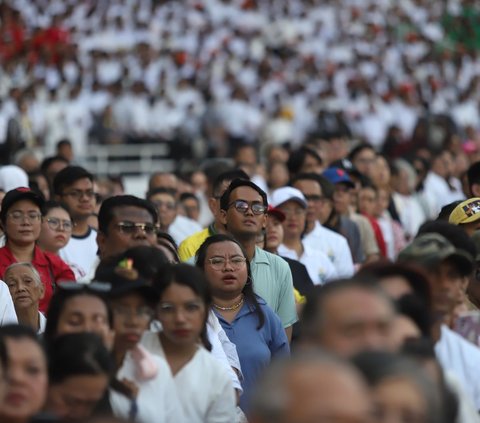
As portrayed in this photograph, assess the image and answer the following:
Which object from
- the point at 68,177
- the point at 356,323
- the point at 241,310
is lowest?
the point at 356,323

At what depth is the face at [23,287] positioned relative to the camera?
830 cm

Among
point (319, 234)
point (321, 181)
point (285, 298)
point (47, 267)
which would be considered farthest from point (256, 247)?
point (321, 181)

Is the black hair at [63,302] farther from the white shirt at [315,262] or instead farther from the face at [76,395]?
the white shirt at [315,262]

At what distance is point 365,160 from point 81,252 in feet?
18.9

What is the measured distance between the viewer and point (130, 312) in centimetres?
629

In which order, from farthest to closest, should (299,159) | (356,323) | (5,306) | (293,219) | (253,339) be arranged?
(299,159), (293,219), (253,339), (5,306), (356,323)

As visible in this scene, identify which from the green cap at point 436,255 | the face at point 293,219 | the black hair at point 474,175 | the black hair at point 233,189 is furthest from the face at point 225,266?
the black hair at point 474,175

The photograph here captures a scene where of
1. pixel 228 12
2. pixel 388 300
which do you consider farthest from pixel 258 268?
pixel 228 12

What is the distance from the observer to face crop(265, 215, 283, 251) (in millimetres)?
10344

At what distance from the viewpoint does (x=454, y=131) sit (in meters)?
24.1

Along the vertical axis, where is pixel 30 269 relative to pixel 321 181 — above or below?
below

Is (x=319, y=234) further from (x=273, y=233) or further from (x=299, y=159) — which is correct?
(x=299, y=159)

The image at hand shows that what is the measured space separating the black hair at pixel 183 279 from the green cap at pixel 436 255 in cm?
89

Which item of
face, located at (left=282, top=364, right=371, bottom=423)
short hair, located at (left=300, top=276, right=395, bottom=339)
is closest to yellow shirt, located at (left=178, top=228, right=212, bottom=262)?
short hair, located at (left=300, top=276, right=395, bottom=339)
